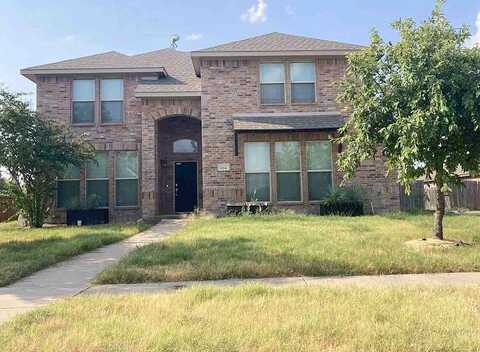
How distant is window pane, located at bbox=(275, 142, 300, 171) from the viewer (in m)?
16.0

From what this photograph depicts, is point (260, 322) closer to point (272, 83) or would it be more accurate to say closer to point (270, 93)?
point (270, 93)

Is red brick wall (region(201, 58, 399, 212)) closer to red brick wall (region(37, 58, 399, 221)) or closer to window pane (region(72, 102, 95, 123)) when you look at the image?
red brick wall (region(37, 58, 399, 221))

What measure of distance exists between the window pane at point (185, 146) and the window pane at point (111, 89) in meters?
3.00

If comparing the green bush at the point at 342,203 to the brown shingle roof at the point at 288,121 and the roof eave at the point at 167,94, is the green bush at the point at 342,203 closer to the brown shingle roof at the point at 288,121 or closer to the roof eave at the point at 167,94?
the brown shingle roof at the point at 288,121

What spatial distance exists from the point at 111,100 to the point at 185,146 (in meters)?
3.56

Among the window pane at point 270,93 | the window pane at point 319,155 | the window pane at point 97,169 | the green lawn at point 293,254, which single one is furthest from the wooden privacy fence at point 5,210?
the window pane at point 319,155

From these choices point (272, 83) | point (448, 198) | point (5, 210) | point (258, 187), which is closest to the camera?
point (258, 187)

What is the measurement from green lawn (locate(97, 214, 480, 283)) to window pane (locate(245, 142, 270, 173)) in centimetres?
482

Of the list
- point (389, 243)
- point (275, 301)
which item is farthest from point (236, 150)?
point (275, 301)

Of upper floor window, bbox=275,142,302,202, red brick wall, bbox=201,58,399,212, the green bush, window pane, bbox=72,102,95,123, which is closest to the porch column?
red brick wall, bbox=201,58,399,212

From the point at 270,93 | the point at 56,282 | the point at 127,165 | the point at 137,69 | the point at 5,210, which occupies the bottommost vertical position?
the point at 56,282

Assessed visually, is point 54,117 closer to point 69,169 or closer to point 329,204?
point 69,169

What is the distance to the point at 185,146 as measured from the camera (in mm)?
18734

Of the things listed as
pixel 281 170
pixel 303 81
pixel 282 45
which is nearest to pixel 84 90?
pixel 282 45
